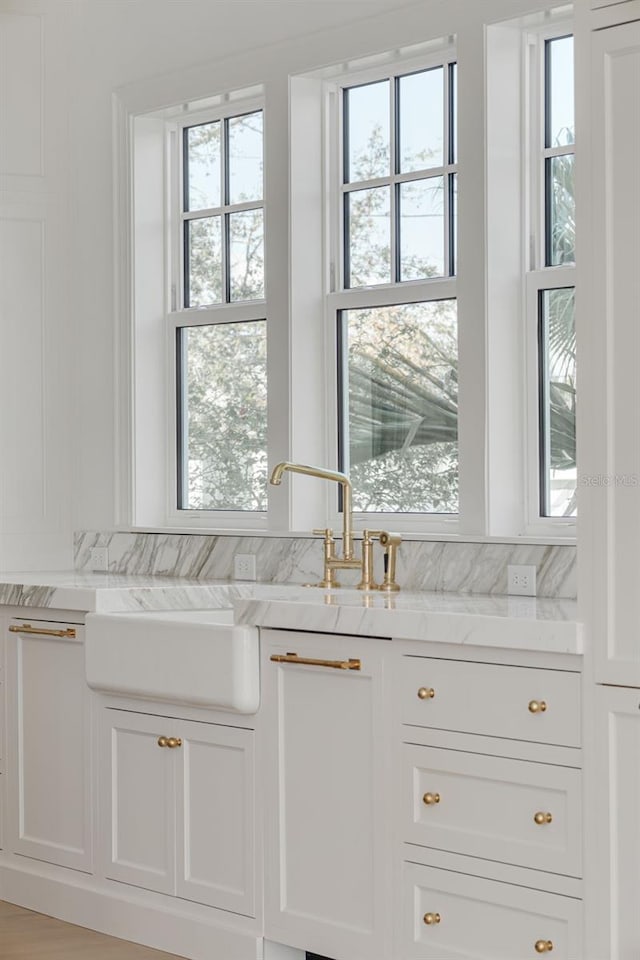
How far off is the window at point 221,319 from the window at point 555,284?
3.54 ft

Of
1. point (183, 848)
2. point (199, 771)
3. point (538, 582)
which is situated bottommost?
point (183, 848)

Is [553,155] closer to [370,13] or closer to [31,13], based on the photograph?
[370,13]

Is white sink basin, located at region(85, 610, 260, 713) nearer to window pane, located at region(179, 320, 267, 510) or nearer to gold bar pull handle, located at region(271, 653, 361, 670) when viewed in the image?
gold bar pull handle, located at region(271, 653, 361, 670)

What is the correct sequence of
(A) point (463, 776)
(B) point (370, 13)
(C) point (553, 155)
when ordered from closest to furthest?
(A) point (463, 776), (C) point (553, 155), (B) point (370, 13)

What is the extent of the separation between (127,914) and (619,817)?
159 cm

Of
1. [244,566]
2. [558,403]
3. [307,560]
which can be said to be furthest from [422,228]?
[244,566]

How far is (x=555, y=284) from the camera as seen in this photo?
355 centimetres

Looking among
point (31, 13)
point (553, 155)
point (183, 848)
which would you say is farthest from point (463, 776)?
point (31, 13)

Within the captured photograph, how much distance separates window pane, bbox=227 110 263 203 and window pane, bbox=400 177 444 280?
63cm

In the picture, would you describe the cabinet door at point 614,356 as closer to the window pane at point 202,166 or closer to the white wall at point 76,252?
the window pane at point 202,166

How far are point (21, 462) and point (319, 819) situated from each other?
2062 millimetres

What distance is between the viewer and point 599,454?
2.65 metres

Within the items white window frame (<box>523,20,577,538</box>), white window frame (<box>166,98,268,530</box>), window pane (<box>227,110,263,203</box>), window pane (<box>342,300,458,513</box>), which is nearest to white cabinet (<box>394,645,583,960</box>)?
white window frame (<box>523,20,577,538</box>)

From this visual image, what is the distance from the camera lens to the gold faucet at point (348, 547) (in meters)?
3.56
